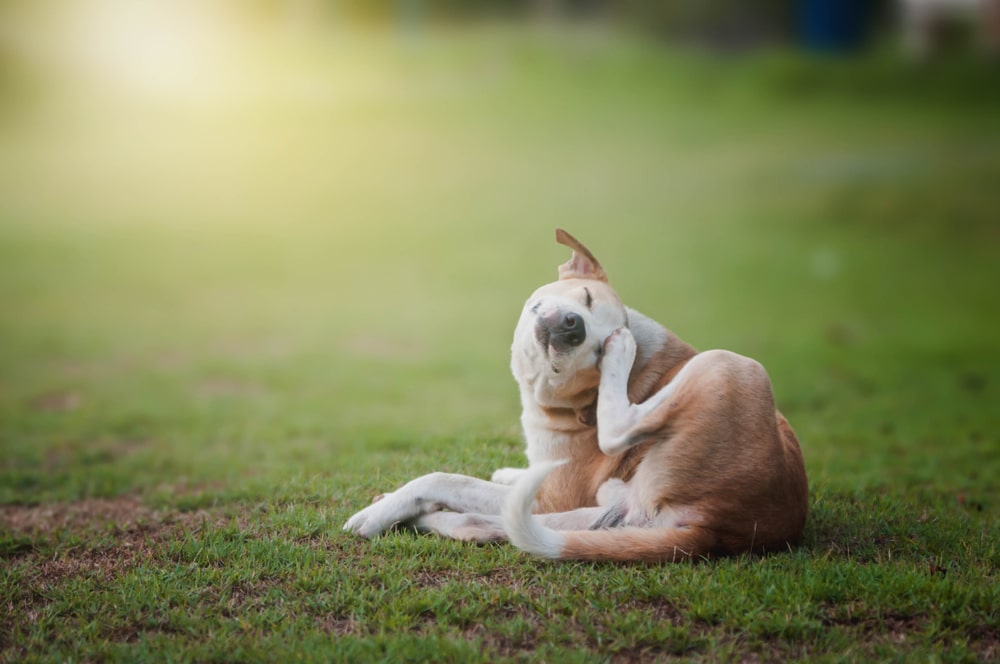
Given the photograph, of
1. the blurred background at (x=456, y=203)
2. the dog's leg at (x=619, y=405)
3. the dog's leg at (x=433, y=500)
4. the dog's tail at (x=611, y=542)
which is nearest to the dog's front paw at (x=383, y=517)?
the dog's leg at (x=433, y=500)

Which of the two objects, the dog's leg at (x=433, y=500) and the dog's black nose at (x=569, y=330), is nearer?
the dog's black nose at (x=569, y=330)

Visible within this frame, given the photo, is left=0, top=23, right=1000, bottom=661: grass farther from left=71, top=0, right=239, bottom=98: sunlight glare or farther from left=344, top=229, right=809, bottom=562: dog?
left=71, top=0, right=239, bottom=98: sunlight glare

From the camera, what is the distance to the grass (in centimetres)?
440

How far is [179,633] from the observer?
14.1ft

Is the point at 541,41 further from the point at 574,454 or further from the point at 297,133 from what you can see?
the point at 574,454

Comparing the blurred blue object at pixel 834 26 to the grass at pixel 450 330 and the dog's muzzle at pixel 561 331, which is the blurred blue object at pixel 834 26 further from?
the dog's muzzle at pixel 561 331

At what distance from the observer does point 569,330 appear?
4848 millimetres

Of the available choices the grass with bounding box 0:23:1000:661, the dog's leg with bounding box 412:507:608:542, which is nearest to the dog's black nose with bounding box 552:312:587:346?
the dog's leg with bounding box 412:507:608:542

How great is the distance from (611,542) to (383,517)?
122cm

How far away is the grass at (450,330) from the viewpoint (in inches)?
173

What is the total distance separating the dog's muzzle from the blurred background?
199 inches

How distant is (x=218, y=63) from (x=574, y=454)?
68.3 feet

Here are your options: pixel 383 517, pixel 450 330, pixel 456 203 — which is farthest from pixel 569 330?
pixel 456 203

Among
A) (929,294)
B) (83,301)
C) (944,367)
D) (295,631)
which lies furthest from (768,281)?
(295,631)
